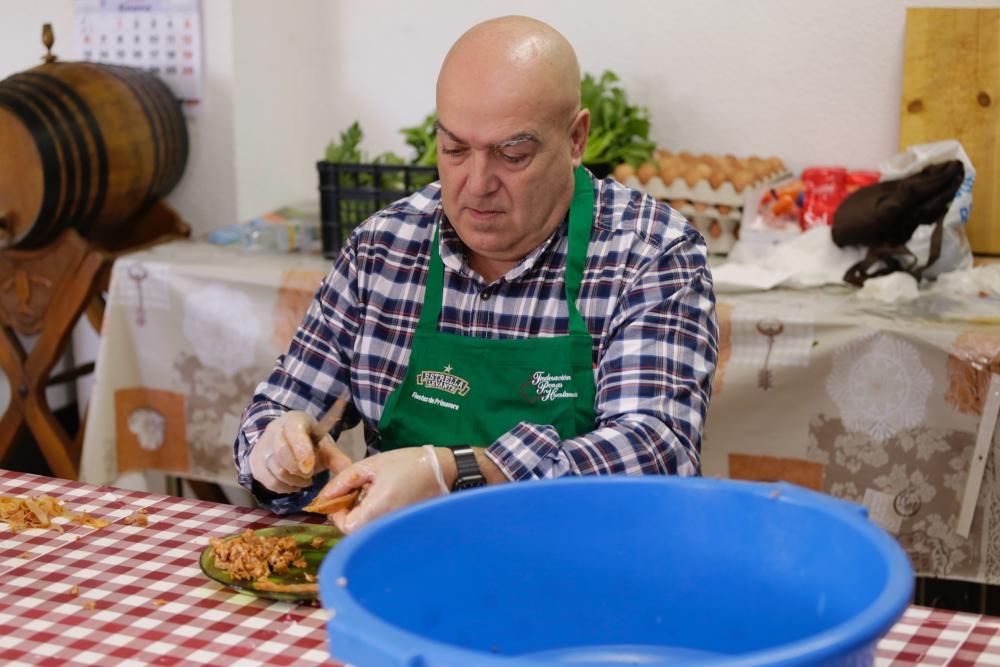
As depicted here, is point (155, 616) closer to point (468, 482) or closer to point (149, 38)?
point (468, 482)

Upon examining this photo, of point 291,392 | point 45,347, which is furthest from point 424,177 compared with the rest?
point 291,392

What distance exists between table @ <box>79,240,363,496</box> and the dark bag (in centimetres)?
150

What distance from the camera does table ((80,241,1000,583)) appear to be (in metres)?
3.12

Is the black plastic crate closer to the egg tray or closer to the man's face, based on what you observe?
the egg tray

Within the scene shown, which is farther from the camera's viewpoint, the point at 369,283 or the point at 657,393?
the point at 369,283

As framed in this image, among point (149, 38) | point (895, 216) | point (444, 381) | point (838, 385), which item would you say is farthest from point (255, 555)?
point (149, 38)

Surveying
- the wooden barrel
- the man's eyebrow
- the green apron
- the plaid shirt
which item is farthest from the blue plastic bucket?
the wooden barrel

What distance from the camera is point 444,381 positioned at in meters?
2.21

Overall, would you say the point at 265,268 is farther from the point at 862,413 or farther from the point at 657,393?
the point at 657,393

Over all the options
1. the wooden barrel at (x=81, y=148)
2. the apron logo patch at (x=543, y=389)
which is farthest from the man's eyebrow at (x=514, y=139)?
the wooden barrel at (x=81, y=148)

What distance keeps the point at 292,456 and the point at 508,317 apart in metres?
0.49

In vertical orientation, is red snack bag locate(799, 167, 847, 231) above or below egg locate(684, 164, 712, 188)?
below

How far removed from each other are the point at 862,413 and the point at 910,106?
3.85ft

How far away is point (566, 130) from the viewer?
2184 mm
